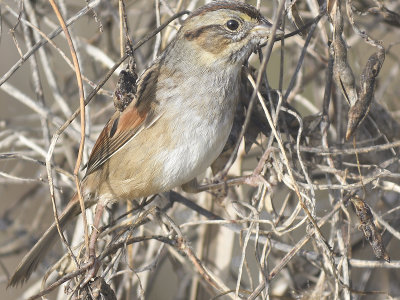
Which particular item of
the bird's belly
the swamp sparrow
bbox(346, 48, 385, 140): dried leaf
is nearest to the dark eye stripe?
the swamp sparrow

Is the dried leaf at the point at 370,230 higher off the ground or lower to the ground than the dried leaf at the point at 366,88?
lower

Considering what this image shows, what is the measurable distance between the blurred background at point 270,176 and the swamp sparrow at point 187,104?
139 millimetres

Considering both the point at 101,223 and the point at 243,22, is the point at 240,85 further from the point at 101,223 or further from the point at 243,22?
the point at 101,223

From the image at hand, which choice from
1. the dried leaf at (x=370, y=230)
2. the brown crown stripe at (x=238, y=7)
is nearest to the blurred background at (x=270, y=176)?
the dried leaf at (x=370, y=230)

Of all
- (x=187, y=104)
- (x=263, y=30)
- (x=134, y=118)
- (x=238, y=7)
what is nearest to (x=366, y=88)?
(x=263, y=30)

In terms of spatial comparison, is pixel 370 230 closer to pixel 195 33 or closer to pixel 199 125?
pixel 199 125

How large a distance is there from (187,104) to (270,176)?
1.56 feet

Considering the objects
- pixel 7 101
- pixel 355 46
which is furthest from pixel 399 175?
pixel 7 101

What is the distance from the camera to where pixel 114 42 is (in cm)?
383

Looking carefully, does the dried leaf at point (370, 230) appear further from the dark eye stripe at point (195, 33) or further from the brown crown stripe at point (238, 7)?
the dark eye stripe at point (195, 33)

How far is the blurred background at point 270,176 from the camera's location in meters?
2.32

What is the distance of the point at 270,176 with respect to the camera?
2.64 metres

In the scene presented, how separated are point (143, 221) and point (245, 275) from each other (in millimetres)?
1319

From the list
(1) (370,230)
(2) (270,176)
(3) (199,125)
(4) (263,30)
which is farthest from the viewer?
(2) (270,176)
